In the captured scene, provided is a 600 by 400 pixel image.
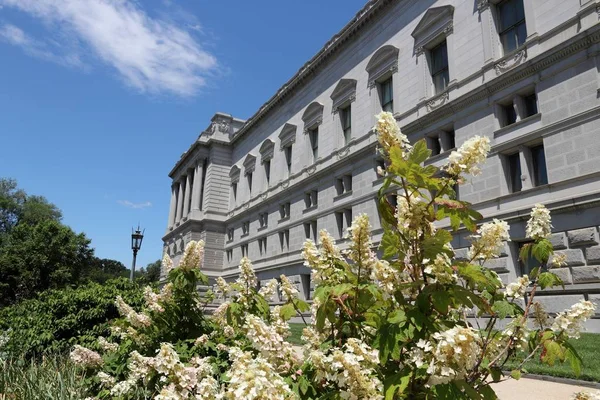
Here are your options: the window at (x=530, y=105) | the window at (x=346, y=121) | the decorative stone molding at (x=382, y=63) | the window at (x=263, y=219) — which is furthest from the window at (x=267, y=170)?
the window at (x=530, y=105)

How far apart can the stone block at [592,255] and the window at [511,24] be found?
927 cm

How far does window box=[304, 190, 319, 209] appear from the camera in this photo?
3127 cm

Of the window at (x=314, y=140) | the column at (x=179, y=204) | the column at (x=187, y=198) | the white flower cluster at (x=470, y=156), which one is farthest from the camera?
the column at (x=179, y=204)

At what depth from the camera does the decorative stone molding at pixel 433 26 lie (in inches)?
819

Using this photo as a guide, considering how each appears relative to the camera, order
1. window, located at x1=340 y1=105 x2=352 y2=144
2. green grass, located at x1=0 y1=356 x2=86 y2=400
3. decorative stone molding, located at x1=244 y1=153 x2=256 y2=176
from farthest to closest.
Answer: decorative stone molding, located at x1=244 y1=153 x2=256 y2=176 → window, located at x1=340 y1=105 x2=352 y2=144 → green grass, located at x1=0 y1=356 x2=86 y2=400

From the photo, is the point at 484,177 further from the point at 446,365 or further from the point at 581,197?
the point at 446,365

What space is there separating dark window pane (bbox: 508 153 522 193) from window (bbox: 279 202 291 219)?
20004 mm

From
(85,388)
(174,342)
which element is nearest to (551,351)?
(174,342)

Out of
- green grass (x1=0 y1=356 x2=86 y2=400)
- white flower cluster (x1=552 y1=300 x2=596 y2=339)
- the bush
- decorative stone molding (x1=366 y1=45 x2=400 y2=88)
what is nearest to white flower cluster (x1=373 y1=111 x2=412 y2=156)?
white flower cluster (x1=552 y1=300 x2=596 y2=339)

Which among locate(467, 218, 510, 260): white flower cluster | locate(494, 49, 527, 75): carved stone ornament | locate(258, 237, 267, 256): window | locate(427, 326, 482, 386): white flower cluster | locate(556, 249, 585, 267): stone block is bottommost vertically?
locate(427, 326, 482, 386): white flower cluster

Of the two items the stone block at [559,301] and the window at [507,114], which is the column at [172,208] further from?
the stone block at [559,301]

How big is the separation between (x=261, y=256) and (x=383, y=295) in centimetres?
3518

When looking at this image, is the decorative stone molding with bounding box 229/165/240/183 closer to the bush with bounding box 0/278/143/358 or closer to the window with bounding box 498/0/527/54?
the window with bounding box 498/0/527/54

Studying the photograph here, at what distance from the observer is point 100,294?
11.4m
